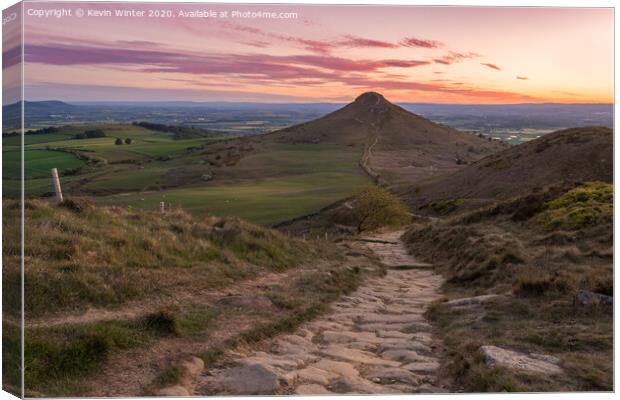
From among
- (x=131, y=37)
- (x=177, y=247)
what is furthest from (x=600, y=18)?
(x=177, y=247)

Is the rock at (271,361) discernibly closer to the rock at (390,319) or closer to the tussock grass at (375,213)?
the rock at (390,319)

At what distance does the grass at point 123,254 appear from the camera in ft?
35.5

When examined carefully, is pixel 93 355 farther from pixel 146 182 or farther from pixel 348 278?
pixel 146 182

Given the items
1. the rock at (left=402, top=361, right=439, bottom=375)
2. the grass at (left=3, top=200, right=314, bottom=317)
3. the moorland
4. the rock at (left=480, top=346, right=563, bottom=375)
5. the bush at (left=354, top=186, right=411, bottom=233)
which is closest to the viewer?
the moorland

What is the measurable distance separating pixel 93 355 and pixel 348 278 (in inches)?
409

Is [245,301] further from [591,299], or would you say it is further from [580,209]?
[580,209]

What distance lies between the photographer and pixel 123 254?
13984 millimetres

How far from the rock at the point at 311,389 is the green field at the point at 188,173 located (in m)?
5.23

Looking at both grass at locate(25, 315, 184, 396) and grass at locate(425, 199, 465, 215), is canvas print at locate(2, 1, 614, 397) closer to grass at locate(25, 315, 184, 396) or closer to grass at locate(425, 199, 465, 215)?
grass at locate(25, 315, 184, 396)

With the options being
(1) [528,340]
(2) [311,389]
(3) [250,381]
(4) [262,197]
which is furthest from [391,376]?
(4) [262,197]

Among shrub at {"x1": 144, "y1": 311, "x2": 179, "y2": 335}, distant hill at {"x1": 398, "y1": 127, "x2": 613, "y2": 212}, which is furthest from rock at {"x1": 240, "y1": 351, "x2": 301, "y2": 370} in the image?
distant hill at {"x1": 398, "y1": 127, "x2": 613, "y2": 212}

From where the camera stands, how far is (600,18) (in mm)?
11078

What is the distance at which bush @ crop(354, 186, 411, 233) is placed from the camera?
50.8m

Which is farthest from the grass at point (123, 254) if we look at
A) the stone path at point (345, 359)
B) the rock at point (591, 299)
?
the rock at point (591, 299)
